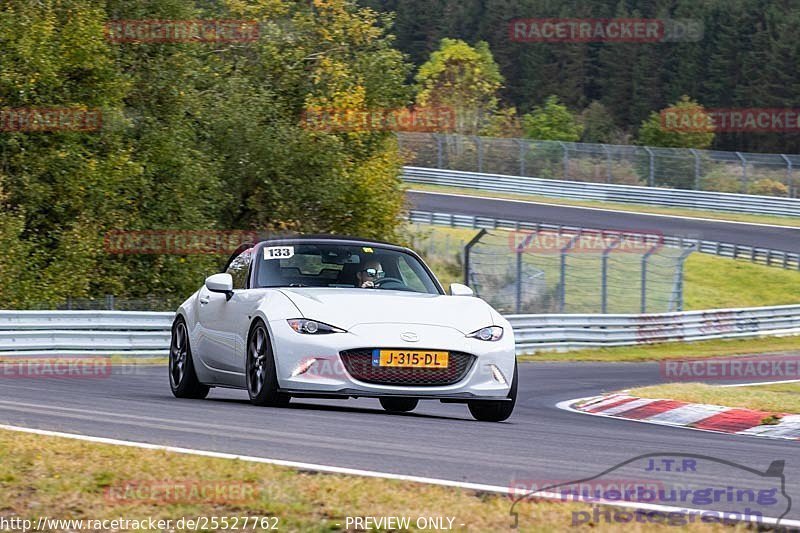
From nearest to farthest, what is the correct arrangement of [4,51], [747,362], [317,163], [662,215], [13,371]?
[13,371], [747,362], [4,51], [317,163], [662,215]

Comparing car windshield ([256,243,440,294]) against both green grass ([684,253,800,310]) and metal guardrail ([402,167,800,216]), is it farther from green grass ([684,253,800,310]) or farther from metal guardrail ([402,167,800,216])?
metal guardrail ([402,167,800,216])

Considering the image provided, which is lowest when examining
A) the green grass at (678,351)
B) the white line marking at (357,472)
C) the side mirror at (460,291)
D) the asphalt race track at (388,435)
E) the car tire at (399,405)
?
the green grass at (678,351)

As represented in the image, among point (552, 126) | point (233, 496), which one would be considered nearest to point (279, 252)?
point (233, 496)

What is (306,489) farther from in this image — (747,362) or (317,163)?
(317,163)

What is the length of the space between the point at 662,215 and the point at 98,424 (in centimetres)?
4568

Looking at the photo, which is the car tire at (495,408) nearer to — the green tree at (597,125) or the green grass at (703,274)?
the green grass at (703,274)

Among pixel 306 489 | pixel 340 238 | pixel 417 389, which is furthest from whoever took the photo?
pixel 340 238

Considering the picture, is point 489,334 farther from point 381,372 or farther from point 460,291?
point 381,372

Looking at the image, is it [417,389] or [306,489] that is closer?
[306,489]

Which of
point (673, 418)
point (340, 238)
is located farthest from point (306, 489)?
point (673, 418)

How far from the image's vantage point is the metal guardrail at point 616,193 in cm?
5278

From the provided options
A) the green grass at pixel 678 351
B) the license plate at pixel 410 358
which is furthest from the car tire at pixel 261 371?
the green grass at pixel 678 351

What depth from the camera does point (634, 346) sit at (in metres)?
28.9

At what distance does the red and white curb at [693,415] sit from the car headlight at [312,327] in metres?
4.02
